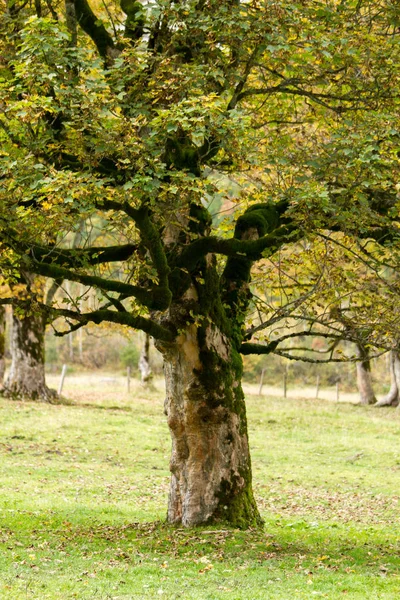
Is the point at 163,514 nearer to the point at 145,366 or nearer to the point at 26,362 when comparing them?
the point at 26,362

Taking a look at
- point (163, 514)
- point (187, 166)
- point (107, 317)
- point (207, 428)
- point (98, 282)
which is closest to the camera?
point (98, 282)

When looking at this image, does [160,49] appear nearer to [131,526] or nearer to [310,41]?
[310,41]

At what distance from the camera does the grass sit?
902cm

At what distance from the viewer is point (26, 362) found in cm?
2853

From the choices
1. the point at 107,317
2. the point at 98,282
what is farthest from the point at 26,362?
the point at 98,282

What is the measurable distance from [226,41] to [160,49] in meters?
1.23

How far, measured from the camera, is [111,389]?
133 ft

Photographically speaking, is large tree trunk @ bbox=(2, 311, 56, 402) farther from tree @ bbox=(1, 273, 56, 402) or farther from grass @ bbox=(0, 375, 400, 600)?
grass @ bbox=(0, 375, 400, 600)

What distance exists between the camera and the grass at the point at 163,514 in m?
9.02

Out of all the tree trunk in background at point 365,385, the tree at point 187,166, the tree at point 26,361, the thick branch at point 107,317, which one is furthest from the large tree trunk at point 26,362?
the tree trunk in background at point 365,385

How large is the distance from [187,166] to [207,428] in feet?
13.8

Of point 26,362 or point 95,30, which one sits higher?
point 95,30

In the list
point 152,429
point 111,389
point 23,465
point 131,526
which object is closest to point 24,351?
point 152,429

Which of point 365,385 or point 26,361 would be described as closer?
point 26,361
